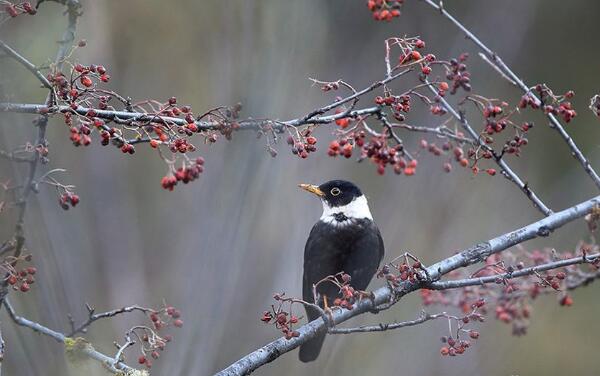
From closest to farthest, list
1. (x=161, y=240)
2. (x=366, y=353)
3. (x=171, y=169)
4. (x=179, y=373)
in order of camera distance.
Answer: (x=171, y=169) < (x=179, y=373) < (x=366, y=353) < (x=161, y=240)

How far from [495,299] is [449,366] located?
3533mm

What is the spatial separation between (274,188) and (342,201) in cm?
292

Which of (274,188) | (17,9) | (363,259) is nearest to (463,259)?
(363,259)

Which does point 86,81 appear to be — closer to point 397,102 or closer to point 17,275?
point 17,275

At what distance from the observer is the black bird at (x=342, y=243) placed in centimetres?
481

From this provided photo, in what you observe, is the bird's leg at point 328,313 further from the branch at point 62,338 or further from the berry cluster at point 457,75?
the berry cluster at point 457,75

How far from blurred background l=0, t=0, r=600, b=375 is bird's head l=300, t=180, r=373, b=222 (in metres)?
1.74

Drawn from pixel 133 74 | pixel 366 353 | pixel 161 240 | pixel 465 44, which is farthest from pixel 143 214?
pixel 465 44

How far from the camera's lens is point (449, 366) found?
7566mm

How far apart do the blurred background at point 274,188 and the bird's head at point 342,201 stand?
1.74 meters

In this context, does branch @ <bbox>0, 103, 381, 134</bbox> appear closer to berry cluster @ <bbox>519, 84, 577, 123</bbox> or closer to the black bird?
berry cluster @ <bbox>519, 84, 577, 123</bbox>

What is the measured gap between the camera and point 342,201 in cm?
505

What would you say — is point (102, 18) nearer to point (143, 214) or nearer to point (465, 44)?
point (143, 214)

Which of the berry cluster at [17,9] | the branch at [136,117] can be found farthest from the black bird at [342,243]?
the berry cluster at [17,9]
